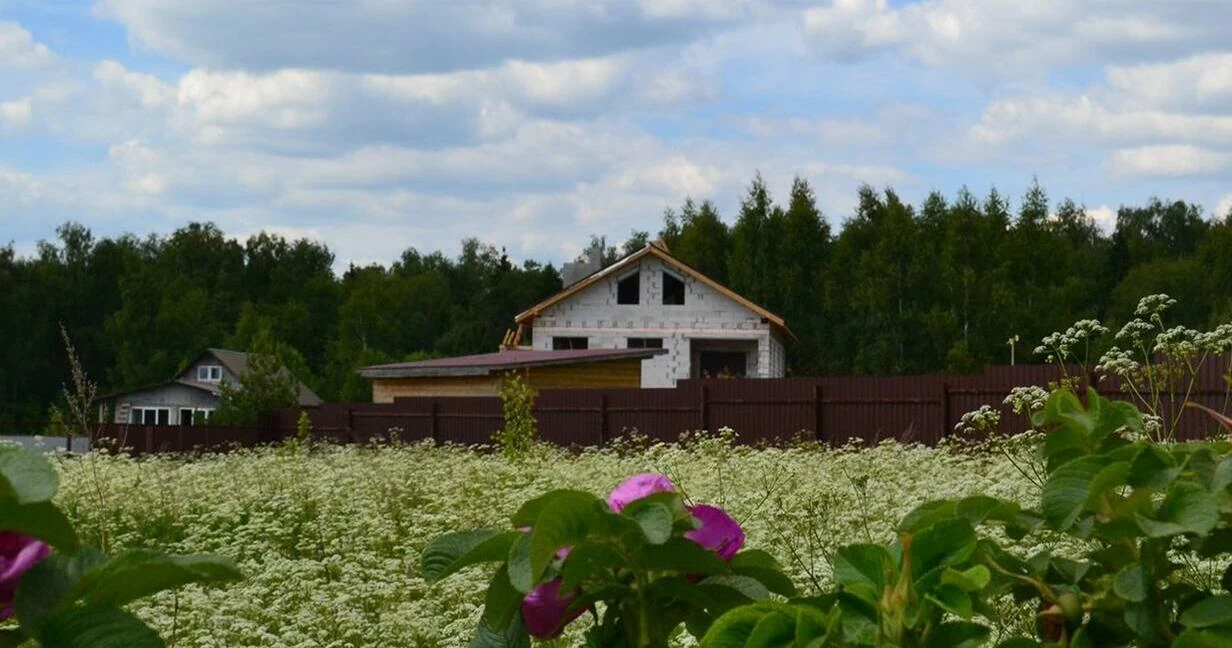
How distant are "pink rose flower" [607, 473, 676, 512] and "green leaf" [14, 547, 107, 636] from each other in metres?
0.48

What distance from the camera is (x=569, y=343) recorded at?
4281 centimetres

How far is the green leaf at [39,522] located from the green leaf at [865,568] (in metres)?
0.61

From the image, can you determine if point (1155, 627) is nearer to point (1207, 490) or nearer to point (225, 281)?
point (1207, 490)

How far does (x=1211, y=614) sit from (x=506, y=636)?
2.16 ft

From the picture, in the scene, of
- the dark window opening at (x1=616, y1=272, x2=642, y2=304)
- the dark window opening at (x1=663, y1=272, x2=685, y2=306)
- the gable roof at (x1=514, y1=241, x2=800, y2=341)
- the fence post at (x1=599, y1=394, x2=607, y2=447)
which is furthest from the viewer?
the dark window opening at (x1=616, y1=272, x2=642, y2=304)

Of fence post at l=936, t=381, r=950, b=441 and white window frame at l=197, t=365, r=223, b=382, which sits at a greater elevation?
white window frame at l=197, t=365, r=223, b=382

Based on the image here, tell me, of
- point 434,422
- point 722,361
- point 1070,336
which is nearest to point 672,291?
point 722,361

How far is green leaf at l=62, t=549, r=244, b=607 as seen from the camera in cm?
105

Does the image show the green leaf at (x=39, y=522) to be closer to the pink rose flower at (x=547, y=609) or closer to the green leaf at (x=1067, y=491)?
the pink rose flower at (x=547, y=609)

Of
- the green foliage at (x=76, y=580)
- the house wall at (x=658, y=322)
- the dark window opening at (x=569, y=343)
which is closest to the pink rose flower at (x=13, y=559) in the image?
the green foliage at (x=76, y=580)

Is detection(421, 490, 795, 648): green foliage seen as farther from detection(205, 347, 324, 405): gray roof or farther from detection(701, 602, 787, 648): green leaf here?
detection(205, 347, 324, 405): gray roof

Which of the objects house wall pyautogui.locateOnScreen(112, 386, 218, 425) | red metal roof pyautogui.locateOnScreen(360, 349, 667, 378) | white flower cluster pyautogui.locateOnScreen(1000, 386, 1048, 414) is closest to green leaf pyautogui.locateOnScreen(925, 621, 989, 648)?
white flower cluster pyautogui.locateOnScreen(1000, 386, 1048, 414)

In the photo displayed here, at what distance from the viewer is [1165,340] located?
20.1ft

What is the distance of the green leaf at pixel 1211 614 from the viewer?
119 cm
